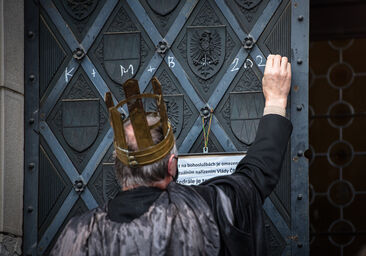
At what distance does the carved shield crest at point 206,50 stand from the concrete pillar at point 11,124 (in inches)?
40.7

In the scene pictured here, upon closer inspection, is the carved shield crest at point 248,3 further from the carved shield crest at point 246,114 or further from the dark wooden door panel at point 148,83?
the carved shield crest at point 246,114

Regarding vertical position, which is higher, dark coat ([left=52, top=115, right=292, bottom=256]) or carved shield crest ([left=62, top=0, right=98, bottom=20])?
carved shield crest ([left=62, top=0, right=98, bottom=20])

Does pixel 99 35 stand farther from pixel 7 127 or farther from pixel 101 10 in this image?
pixel 7 127

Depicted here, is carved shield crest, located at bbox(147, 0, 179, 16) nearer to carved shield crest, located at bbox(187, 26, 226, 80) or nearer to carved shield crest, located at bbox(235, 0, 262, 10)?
carved shield crest, located at bbox(187, 26, 226, 80)

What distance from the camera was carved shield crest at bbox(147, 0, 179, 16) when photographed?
3.65m

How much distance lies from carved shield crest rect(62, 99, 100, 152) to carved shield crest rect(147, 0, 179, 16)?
0.64 metres

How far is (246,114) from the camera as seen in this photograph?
11.6ft

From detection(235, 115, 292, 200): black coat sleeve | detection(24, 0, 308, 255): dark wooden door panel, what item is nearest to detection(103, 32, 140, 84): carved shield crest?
detection(24, 0, 308, 255): dark wooden door panel

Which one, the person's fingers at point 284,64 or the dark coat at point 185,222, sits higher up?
the person's fingers at point 284,64

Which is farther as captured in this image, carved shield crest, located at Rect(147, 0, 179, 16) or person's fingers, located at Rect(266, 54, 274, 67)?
carved shield crest, located at Rect(147, 0, 179, 16)

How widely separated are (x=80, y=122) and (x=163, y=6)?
2.77 ft

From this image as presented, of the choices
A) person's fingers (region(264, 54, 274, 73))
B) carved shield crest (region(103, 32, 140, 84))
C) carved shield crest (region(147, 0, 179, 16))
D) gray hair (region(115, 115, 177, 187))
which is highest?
carved shield crest (region(147, 0, 179, 16))

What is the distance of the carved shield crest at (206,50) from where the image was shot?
3.58 m

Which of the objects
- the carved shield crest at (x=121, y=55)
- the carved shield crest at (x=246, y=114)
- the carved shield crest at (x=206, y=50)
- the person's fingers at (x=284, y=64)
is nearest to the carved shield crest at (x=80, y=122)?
the carved shield crest at (x=121, y=55)
